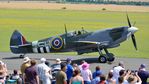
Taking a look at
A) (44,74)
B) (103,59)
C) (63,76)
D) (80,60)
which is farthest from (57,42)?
(63,76)

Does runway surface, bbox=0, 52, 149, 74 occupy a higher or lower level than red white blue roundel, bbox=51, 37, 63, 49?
lower

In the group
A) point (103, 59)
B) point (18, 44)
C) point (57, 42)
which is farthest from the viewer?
point (18, 44)

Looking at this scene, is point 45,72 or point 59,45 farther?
point 59,45

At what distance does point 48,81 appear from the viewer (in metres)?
14.2

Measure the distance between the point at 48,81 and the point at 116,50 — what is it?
1872cm

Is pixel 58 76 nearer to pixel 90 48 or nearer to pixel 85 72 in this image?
pixel 85 72

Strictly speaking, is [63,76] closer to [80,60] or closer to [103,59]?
[103,59]

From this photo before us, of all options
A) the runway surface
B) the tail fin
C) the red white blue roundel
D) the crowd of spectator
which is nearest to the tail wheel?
the runway surface

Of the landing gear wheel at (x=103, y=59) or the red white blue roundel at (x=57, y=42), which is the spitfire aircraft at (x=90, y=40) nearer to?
the red white blue roundel at (x=57, y=42)

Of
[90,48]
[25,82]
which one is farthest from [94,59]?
[25,82]

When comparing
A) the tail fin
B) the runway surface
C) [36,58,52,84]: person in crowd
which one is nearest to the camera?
[36,58,52,84]: person in crowd

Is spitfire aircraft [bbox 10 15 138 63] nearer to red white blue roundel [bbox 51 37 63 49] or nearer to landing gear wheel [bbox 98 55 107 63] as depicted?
red white blue roundel [bbox 51 37 63 49]

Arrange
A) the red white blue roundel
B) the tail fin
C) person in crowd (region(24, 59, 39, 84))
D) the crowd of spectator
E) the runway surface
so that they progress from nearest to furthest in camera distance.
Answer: the crowd of spectator
person in crowd (region(24, 59, 39, 84))
the runway surface
the red white blue roundel
the tail fin

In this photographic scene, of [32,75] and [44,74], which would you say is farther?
[44,74]
